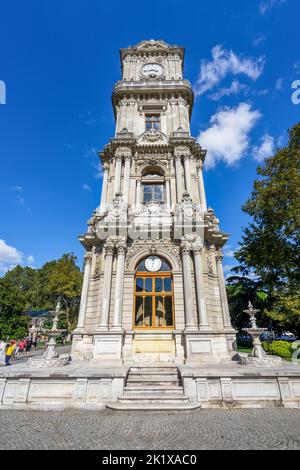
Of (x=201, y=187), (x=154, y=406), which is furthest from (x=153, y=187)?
(x=154, y=406)

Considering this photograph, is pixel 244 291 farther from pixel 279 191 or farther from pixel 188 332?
pixel 188 332

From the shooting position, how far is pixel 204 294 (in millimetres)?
13172

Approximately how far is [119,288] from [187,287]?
3.78 metres

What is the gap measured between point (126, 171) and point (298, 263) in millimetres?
13986

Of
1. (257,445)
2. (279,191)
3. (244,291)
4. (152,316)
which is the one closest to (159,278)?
(152,316)

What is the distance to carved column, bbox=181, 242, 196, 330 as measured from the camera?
40.3ft

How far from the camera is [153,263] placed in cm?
1414

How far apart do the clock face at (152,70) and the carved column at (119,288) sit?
1760cm

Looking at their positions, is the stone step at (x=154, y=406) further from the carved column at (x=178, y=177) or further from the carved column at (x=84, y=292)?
the carved column at (x=178, y=177)

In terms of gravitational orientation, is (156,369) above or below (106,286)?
below

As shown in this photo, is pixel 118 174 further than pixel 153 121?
No

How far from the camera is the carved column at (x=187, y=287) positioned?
12281 millimetres

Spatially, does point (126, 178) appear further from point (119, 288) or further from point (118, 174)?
point (119, 288)

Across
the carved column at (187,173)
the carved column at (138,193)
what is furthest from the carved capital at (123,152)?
the carved column at (187,173)
